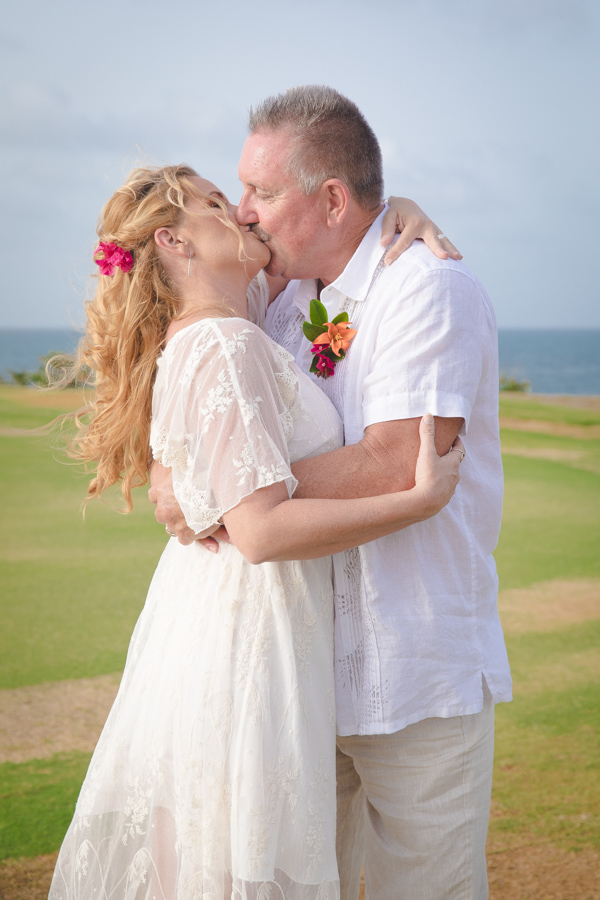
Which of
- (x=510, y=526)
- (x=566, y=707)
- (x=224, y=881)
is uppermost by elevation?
(x=224, y=881)

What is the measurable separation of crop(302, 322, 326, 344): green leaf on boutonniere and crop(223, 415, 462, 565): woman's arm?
1.43 feet

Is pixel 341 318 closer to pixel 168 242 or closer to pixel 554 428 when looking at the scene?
pixel 168 242

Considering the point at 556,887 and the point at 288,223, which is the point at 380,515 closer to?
the point at 288,223

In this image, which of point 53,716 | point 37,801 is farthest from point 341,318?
point 53,716

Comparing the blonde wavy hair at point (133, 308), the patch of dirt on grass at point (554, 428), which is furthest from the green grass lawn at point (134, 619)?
the blonde wavy hair at point (133, 308)

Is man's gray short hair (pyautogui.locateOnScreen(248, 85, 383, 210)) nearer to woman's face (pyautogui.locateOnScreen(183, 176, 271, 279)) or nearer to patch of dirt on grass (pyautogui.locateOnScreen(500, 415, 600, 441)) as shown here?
woman's face (pyautogui.locateOnScreen(183, 176, 271, 279))

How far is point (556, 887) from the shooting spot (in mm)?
2430

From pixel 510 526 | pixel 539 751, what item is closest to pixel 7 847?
pixel 539 751

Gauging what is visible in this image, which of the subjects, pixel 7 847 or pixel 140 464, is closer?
pixel 140 464

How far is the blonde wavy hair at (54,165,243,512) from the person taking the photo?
1.75 meters

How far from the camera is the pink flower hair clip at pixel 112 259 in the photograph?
1746mm

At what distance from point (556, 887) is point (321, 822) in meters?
1.27

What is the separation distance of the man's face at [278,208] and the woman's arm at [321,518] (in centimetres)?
64

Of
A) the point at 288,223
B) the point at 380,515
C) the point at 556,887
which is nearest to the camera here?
the point at 380,515
